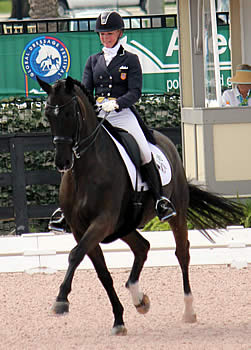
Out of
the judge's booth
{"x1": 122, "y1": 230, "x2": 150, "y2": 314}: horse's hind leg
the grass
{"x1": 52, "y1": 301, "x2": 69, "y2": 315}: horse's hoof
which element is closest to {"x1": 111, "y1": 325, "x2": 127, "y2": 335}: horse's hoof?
{"x1": 122, "y1": 230, "x2": 150, "y2": 314}: horse's hind leg

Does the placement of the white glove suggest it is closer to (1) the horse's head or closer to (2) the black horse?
(2) the black horse

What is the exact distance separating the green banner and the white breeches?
356 inches

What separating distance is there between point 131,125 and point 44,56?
32.1ft

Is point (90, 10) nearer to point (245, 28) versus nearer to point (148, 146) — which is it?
point (245, 28)

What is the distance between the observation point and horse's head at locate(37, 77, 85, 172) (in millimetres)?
6457

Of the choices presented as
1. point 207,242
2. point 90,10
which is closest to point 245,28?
point 207,242

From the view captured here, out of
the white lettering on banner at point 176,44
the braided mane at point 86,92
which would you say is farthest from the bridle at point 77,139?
the white lettering on banner at point 176,44

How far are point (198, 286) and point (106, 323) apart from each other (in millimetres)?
1758

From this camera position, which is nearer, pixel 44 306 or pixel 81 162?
pixel 81 162

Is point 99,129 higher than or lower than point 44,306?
higher

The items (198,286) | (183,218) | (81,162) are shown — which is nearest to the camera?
(81,162)

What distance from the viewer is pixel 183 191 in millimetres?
8219

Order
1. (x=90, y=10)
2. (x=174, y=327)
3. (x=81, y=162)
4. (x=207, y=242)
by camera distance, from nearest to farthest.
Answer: (x=81, y=162)
(x=174, y=327)
(x=207, y=242)
(x=90, y=10)

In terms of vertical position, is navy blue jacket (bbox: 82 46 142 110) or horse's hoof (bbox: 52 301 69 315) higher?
navy blue jacket (bbox: 82 46 142 110)
